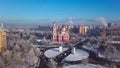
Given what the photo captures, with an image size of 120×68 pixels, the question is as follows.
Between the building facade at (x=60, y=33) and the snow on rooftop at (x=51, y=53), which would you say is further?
the building facade at (x=60, y=33)

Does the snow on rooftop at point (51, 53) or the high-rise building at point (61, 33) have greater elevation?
the high-rise building at point (61, 33)

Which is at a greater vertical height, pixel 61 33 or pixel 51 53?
pixel 61 33

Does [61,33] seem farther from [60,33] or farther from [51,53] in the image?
[51,53]

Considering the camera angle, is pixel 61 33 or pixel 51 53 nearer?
pixel 51 53

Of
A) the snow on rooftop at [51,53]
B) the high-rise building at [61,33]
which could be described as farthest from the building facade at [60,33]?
the snow on rooftop at [51,53]

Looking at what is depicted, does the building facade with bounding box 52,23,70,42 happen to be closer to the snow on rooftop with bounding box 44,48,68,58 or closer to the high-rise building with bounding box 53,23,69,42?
the high-rise building with bounding box 53,23,69,42

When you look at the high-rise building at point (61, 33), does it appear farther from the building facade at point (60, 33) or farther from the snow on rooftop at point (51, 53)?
the snow on rooftop at point (51, 53)

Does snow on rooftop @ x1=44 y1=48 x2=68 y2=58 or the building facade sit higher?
the building facade

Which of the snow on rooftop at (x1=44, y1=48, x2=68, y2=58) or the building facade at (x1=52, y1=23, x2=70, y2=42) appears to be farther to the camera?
the building facade at (x1=52, y1=23, x2=70, y2=42)

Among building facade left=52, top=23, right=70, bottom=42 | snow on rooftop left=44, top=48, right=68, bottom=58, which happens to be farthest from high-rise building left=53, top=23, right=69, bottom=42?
snow on rooftop left=44, top=48, right=68, bottom=58

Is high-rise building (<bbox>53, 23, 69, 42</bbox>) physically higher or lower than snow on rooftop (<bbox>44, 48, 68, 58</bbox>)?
higher

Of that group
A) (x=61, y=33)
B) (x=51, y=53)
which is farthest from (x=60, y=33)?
(x=51, y=53)
